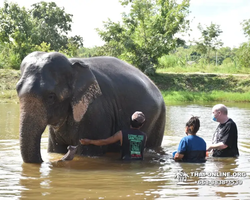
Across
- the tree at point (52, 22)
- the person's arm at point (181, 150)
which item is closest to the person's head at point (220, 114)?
the person's arm at point (181, 150)

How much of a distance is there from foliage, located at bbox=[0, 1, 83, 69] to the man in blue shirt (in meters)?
21.1

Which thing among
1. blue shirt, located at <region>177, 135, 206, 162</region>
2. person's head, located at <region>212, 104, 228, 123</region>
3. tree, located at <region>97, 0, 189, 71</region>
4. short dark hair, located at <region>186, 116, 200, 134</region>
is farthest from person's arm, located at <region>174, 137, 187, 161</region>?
tree, located at <region>97, 0, 189, 71</region>

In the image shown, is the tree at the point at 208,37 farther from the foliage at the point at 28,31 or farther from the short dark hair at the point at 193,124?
the short dark hair at the point at 193,124

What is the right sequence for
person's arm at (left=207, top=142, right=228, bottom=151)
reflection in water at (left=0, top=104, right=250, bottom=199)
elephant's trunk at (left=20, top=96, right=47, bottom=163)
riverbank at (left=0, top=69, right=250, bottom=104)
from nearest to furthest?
1. reflection in water at (left=0, top=104, right=250, bottom=199)
2. elephant's trunk at (left=20, top=96, right=47, bottom=163)
3. person's arm at (left=207, top=142, right=228, bottom=151)
4. riverbank at (left=0, top=69, right=250, bottom=104)

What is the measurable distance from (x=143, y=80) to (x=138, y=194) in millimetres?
3273

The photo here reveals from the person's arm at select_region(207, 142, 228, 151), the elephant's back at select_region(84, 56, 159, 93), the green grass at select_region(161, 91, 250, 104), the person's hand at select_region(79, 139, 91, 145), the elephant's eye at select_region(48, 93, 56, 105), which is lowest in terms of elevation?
the person's arm at select_region(207, 142, 228, 151)

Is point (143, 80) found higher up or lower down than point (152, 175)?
higher up

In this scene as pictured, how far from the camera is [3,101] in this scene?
18500mm

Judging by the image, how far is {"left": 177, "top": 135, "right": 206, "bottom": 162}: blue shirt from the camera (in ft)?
20.9

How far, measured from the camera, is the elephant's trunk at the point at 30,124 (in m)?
5.51

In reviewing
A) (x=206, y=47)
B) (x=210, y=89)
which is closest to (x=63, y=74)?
(x=210, y=89)

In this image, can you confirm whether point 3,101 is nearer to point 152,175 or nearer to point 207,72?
point 152,175

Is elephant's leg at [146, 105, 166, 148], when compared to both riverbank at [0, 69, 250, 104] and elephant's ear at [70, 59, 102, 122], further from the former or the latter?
riverbank at [0, 69, 250, 104]

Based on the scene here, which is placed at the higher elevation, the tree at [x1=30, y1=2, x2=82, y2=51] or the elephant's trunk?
the tree at [x1=30, y1=2, x2=82, y2=51]
